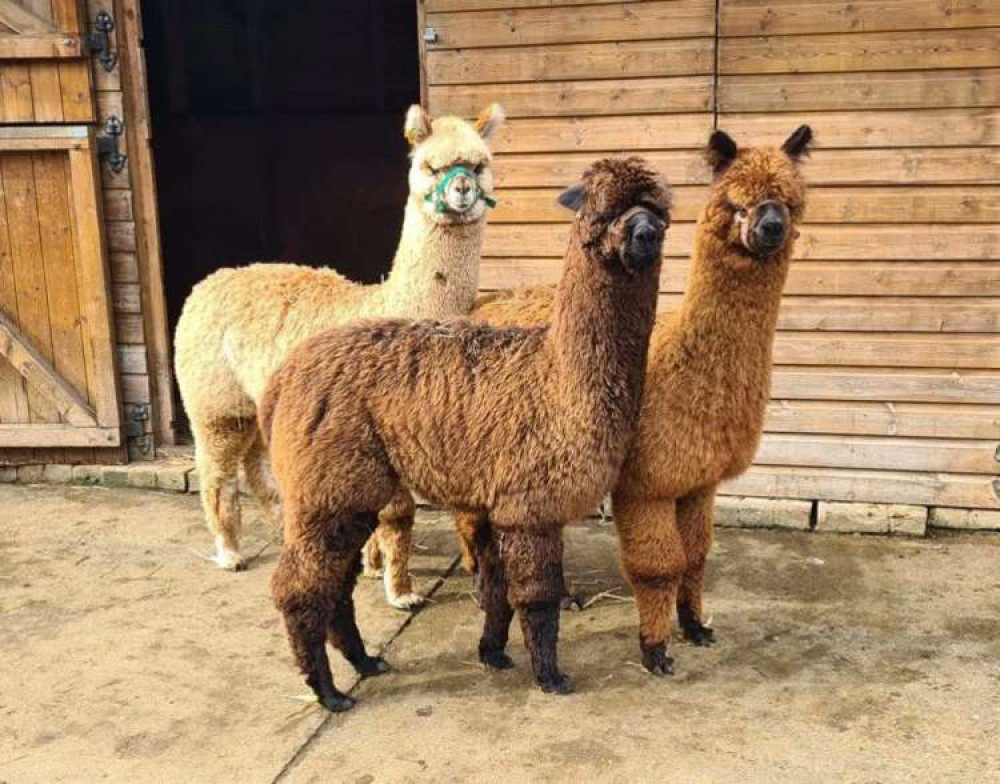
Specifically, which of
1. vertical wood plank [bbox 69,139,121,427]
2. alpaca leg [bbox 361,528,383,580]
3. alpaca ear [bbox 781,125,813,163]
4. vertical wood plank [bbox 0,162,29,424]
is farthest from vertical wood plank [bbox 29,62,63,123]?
alpaca ear [bbox 781,125,813,163]

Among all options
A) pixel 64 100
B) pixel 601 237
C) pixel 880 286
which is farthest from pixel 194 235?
pixel 601 237

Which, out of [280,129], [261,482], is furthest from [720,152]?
[280,129]

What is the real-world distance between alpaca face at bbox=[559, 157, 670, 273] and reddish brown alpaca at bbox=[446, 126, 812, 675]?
301 mm

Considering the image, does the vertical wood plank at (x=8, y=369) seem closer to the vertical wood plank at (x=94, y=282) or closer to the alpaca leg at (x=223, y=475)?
the vertical wood plank at (x=94, y=282)

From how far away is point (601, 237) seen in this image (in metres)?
3.13

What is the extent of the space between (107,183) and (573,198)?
3.70 meters

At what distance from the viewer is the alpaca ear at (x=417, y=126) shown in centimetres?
423

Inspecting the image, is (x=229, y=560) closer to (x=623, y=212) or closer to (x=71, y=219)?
(x=71, y=219)

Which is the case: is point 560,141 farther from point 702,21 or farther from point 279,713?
point 279,713

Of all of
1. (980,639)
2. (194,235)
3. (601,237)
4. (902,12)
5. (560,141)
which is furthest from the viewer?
(194,235)

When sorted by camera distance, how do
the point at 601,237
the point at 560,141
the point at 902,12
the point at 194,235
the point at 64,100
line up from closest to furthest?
the point at 601,237 < the point at 902,12 < the point at 560,141 < the point at 64,100 < the point at 194,235

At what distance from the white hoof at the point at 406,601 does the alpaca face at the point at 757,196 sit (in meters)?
2.10

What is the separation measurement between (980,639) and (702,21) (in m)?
3.14

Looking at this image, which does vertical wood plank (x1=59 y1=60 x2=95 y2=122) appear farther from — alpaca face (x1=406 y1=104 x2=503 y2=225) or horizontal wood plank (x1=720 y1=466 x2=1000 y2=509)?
horizontal wood plank (x1=720 y1=466 x2=1000 y2=509)
